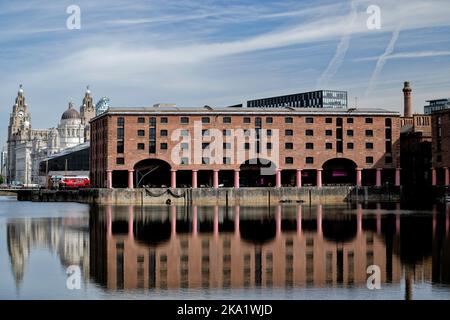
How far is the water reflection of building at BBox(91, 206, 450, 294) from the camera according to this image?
36312mm

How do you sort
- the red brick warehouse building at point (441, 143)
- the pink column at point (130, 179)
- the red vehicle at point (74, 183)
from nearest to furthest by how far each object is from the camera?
1. the pink column at point (130, 179)
2. the red brick warehouse building at point (441, 143)
3. the red vehicle at point (74, 183)

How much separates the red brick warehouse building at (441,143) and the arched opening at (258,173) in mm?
26705

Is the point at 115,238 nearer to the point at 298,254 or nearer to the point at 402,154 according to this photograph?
the point at 298,254

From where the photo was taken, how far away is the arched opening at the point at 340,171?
433 ft

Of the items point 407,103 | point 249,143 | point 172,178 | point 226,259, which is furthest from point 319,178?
point 226,259

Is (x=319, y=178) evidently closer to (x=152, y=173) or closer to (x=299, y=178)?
(x=299, y=178)

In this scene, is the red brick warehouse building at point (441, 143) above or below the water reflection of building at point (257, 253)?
above

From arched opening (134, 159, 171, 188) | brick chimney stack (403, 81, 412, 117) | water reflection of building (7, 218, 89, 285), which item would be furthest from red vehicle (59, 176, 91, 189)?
water reflection of building (7, 218, 89, 285)

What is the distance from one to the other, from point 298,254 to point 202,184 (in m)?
88.9

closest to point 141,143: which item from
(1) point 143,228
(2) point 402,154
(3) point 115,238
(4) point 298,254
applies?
(2) point 402,154

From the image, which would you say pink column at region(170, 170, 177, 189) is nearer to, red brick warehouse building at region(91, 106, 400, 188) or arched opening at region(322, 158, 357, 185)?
red brick warehouse building at region(91, 106, 400, 188)

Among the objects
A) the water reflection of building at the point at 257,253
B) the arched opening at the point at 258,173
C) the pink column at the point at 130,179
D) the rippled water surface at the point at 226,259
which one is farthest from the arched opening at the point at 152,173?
the rippled water surface at the point at 226,259

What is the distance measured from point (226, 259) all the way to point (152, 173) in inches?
3477

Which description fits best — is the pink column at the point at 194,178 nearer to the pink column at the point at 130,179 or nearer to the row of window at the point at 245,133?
the row of window at the point at 245,133
